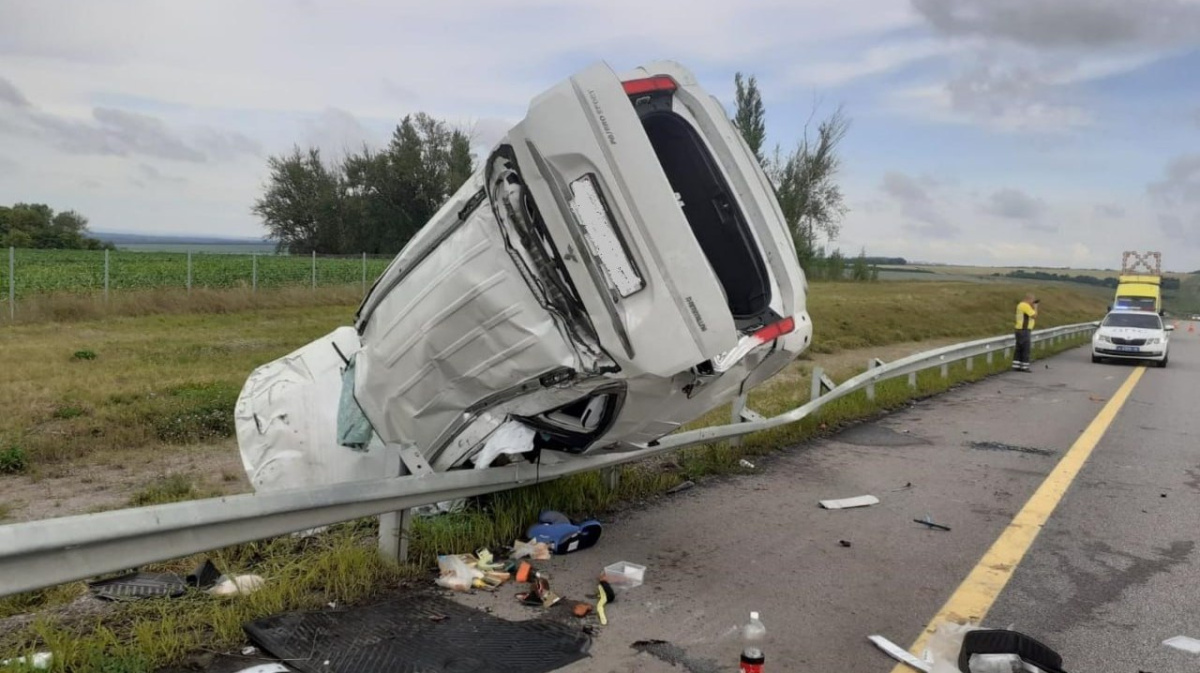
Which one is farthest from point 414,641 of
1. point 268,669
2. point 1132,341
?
point 1132,341

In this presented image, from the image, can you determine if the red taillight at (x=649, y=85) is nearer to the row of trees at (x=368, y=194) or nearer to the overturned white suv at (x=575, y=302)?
the overturned white suv at (x=575, y=302)

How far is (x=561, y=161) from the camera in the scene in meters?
3.65

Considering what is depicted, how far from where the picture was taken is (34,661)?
116 inches

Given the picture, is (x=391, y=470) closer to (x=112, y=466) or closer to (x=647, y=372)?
(x=647, y=372)

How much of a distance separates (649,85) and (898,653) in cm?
273

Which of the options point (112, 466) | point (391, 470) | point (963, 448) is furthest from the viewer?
point (963, 448)

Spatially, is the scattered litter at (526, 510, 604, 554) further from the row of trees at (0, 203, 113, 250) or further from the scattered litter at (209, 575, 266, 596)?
the row of trees at (0, 203, 113, 250)

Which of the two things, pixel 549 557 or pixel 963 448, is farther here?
pixel 963 448

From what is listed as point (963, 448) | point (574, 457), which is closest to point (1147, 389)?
point (963, 448)

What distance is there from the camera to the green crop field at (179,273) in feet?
64.0

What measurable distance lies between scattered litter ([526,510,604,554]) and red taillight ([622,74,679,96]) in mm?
2416

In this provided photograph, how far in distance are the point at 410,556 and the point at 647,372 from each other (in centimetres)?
175

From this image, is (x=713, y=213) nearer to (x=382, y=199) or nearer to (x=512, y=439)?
(x=512, y=439)

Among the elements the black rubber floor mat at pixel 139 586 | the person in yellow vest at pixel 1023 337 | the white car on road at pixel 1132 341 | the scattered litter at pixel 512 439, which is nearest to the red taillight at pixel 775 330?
the scattered litter at pixel 512 439
